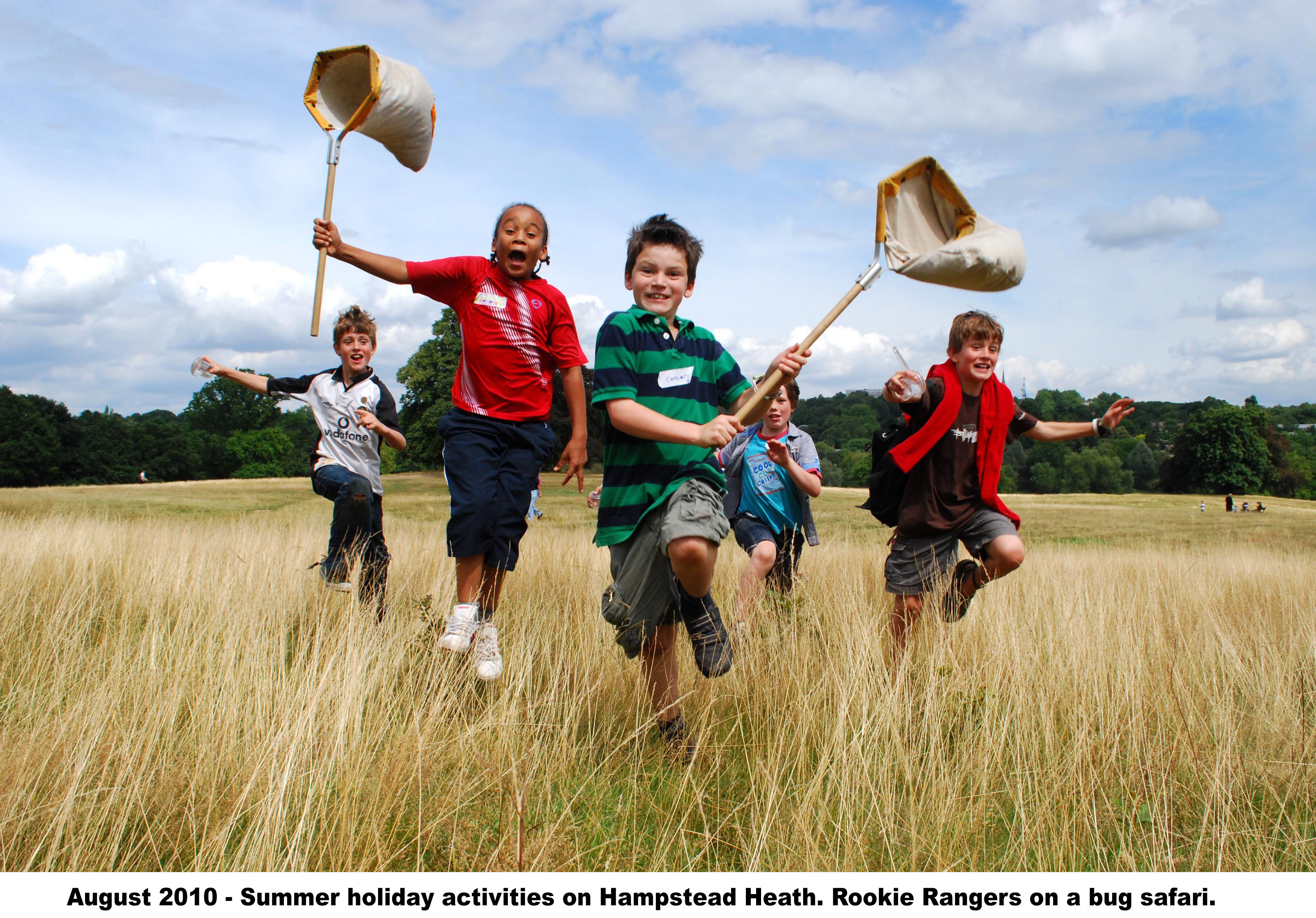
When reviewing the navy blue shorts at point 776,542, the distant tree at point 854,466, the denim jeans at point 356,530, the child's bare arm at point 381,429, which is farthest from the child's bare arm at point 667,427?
the distant tree at point 854,466

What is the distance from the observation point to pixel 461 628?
3.72m

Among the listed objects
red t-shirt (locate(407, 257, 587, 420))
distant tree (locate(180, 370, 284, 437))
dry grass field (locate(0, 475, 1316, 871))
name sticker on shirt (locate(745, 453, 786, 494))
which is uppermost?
distant tree (locate(180, 370, 284, 437))

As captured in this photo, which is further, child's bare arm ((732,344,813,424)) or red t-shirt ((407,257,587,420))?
red t-shirt ((407,257,587,420))

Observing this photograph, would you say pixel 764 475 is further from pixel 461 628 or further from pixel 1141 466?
pixel 1141 466

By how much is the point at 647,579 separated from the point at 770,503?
10.5 feet

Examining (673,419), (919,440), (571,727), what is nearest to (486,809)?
(571,727)

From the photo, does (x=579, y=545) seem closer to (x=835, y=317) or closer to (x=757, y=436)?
(x=757, y=436)

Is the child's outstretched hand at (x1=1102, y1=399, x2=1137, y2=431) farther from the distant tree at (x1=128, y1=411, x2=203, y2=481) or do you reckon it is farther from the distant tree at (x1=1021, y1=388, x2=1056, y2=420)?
the distant tree at (x1=128, y1=411, x2=203, y2=481)

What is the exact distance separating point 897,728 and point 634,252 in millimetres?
2184

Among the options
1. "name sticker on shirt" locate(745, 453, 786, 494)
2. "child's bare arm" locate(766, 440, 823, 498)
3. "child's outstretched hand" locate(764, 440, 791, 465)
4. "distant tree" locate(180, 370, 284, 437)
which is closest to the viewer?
"child's outstretched hand" locate(764, 440, 791, 465)

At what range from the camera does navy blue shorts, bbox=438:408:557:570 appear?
3.95m

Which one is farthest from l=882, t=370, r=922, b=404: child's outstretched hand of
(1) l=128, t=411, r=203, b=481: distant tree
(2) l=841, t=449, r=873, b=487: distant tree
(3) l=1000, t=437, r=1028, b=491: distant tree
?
(1) l=128, t=411, r=203, b=481: distant tree

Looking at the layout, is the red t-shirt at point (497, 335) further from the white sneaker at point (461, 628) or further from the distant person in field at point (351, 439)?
the distant person in field at point (351, 439)

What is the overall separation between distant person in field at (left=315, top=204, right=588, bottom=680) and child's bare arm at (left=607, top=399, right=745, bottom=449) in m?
1.01
